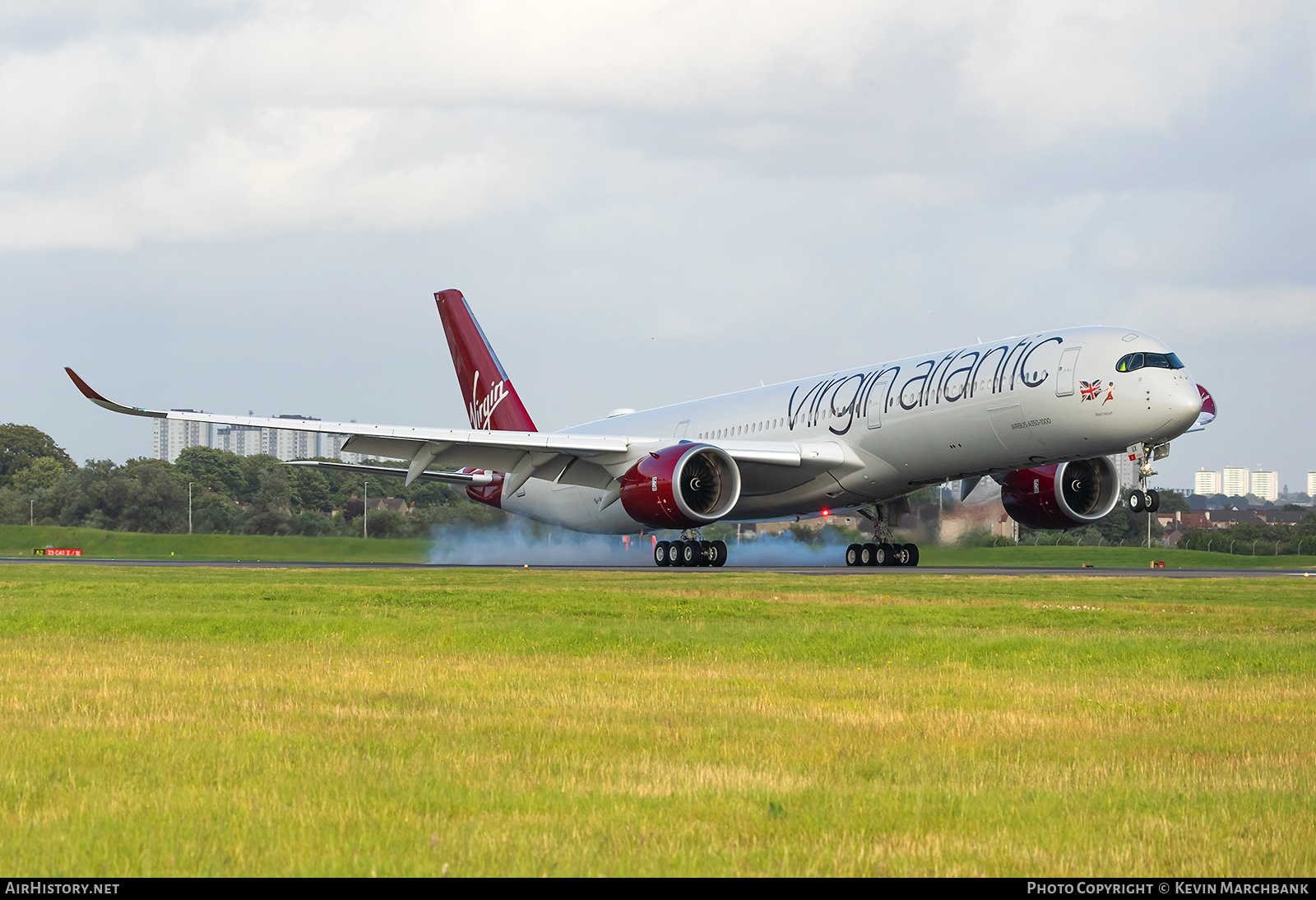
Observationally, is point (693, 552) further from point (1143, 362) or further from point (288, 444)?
point (288, 444)

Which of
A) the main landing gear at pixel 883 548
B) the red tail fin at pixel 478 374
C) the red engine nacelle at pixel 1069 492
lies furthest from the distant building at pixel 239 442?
the red engine nacelle at pixel 1069 492

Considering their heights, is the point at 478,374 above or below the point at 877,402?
above

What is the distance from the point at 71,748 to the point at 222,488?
7496 cm

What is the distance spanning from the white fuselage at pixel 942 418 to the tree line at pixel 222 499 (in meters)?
12.1

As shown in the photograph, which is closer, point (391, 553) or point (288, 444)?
point (391, 553)

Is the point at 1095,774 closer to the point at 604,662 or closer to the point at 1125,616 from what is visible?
the point at 604,662

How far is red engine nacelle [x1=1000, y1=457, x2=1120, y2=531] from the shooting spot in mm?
37594

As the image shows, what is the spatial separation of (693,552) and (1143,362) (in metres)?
13.5

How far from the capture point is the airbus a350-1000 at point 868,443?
30.4m

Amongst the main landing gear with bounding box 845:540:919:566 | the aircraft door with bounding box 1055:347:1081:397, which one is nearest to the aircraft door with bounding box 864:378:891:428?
the aircraft door with bounding box 1055:347:1081:397

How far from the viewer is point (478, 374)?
4934 centimetres

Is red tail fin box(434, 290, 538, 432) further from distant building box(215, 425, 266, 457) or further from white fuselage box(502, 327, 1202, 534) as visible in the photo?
distant building box(215, 425, 266, 457)

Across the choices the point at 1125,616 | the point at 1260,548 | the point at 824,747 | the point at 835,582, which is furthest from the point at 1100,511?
the point at 824,747

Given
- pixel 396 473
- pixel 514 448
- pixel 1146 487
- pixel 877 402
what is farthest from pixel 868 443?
pixel 396 473
